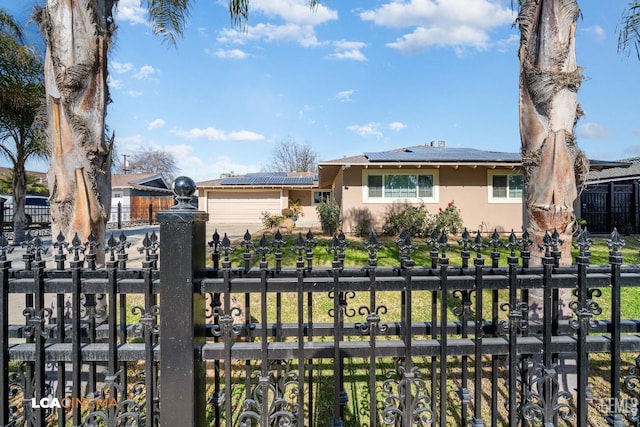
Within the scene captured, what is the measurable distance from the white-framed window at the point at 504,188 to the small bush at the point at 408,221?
9.45 ft

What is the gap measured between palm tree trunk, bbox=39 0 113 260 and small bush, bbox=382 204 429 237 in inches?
393

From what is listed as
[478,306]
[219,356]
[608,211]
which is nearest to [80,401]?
[219,356]

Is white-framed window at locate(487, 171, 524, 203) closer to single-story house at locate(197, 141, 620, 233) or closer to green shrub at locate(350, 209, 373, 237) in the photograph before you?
single-story house at locate(197, 141, 620, 233)

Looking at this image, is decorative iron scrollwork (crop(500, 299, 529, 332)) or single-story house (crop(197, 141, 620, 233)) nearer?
decorative iron scrollwork (crop(500, 299, 529, 332))

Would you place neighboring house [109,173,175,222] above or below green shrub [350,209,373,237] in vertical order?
above

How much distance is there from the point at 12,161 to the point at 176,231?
1441cm

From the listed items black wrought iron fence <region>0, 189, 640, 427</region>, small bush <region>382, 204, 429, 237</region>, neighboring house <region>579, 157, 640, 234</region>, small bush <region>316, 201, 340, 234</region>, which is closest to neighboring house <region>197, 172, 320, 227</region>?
small bush <region>316, 201, 340, 234</region>

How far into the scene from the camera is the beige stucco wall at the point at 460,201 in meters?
12.5

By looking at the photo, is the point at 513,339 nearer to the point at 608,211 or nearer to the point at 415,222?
the point at 415,222

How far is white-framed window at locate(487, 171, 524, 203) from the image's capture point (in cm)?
1262

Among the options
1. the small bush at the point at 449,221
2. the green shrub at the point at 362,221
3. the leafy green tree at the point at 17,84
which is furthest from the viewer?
the green shrub at the point at 362,221

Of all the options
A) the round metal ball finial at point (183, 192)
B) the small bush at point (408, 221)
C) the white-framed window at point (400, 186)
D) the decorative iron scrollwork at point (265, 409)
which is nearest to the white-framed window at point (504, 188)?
the white-framed window at point (400, 186)

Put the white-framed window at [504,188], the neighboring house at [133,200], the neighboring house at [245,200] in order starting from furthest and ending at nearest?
the neighboring house at [133,200]
the neighboring house at [245,200]
the white-framed window at [504,188]

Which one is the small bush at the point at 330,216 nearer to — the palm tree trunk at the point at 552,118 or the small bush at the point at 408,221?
the small bush at the point at 408,221
